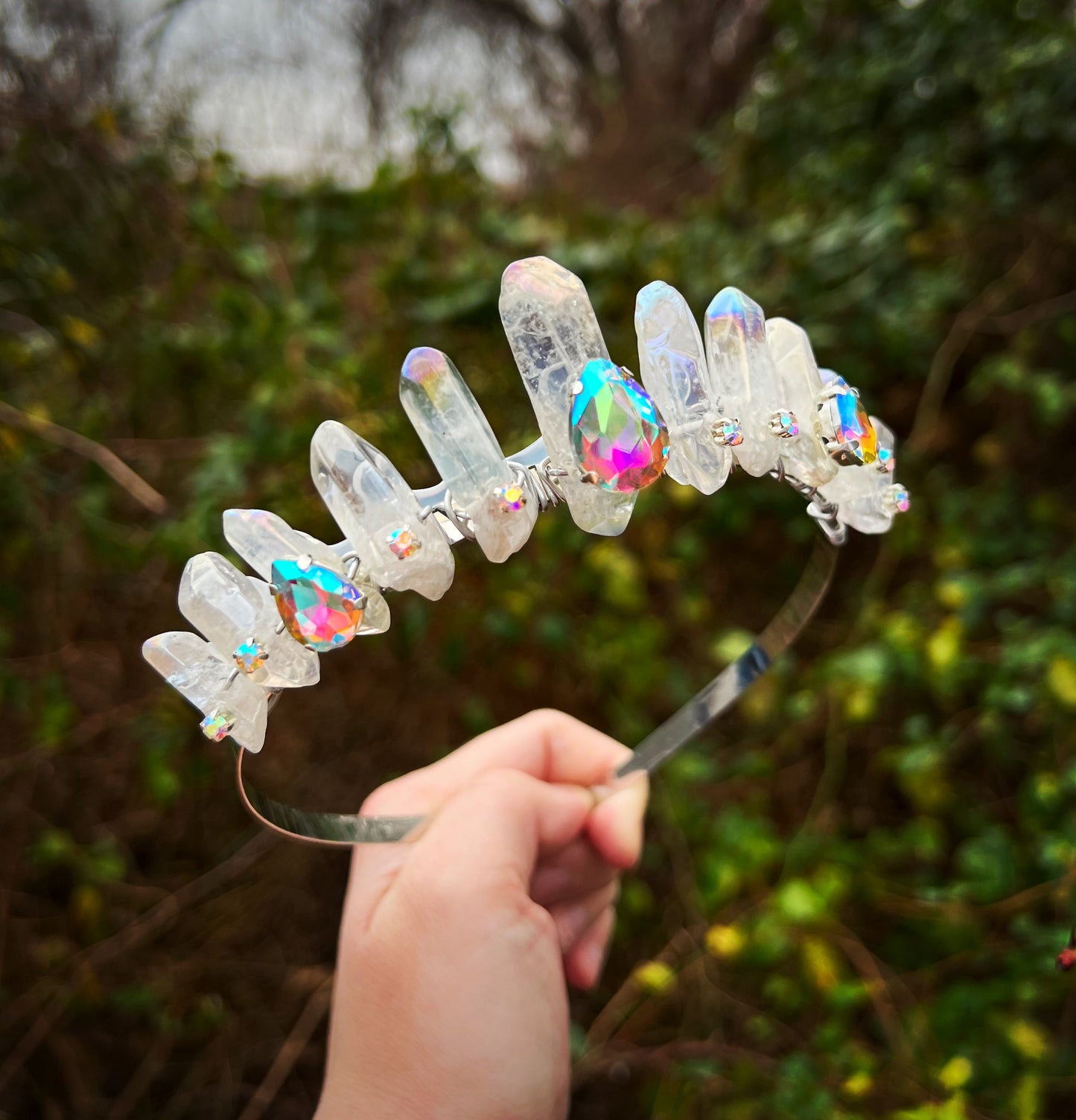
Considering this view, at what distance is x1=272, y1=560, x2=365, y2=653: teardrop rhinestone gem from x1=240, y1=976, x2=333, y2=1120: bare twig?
3.83 feet

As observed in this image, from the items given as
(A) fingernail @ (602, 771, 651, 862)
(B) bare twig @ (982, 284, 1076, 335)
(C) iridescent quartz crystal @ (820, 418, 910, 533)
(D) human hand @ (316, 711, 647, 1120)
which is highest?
(C) iridescent quartz crystal @ (820, 418, 910, 533)

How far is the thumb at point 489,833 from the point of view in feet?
2.51

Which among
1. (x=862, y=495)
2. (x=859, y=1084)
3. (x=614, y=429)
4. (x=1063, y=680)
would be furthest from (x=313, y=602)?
(x=1063, y=680)

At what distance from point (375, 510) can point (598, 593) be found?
2.96 feet

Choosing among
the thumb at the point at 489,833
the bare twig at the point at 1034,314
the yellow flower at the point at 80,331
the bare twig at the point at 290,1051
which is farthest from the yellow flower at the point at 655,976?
the yellow flower at the point at 80,331

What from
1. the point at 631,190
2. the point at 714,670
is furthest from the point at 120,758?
the point at 631,190

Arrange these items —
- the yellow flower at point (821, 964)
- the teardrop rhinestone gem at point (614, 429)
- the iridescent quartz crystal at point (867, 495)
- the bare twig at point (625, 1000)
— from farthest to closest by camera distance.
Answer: the bare twig at point (625, 1000), the yellow flower at point (821, 964), the iridescent quartz crystal at point (867, 495), the teardrop rhinestone gem at point (614, 429)

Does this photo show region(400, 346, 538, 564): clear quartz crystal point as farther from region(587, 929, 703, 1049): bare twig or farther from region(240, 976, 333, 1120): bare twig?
region(240, 976, 333, 1120): bare twig

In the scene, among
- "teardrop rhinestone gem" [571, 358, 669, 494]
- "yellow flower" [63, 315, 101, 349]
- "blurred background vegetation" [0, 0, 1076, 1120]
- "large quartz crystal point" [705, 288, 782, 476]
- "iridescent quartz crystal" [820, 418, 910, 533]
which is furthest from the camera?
"yellow flower" [63, 315, 101, 349]

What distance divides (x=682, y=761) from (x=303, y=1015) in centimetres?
95

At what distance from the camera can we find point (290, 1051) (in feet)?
4.77

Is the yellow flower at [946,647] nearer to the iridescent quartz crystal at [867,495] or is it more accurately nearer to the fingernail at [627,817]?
the iridescent quartz crystal at [867,495]

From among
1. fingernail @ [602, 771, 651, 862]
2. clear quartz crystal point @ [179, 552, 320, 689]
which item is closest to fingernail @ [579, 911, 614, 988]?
fingernail @ [602, 771, 651, 862]

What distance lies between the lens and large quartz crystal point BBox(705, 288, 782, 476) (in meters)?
0.76
